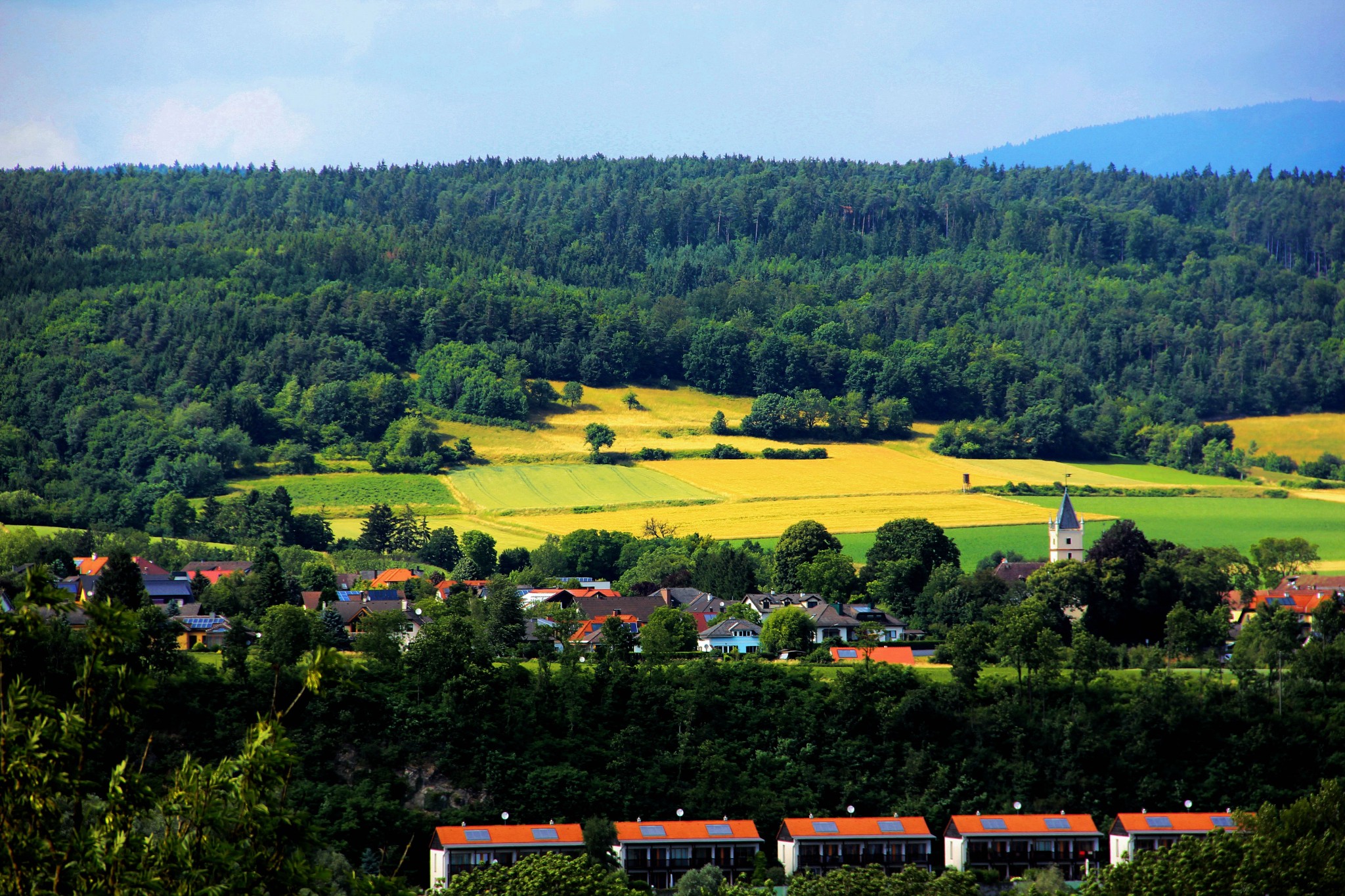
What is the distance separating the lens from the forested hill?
11806cm

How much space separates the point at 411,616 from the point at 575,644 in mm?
8840

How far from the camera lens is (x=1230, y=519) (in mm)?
103562

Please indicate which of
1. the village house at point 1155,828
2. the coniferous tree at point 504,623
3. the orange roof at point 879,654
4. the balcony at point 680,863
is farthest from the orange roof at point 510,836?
the orange roof at point 879,654

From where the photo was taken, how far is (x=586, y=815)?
50000 millimetres

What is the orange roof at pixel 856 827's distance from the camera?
48.4 m

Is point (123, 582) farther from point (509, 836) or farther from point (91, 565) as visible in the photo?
point (509, 836)

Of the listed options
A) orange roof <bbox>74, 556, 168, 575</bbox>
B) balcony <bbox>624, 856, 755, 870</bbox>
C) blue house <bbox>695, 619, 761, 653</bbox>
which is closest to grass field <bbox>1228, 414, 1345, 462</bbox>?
blue house <bbox>695, 619, 761, 653</bbox>

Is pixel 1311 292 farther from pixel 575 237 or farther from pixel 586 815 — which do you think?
pixel 586 815

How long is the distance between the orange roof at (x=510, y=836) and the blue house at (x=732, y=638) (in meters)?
19.1

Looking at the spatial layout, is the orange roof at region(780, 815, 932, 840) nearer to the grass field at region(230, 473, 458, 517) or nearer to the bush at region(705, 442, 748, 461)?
the grass field at region(230, 473, 458, 517)

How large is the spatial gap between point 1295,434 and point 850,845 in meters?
103

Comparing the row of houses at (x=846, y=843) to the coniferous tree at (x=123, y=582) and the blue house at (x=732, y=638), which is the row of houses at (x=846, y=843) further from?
the coniferous tree at (x=123, y=582)

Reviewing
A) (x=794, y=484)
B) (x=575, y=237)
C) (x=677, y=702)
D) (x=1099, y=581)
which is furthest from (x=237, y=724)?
(x=575, y=237)

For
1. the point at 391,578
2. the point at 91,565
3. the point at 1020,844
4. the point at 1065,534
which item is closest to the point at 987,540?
the point at 1065,534
